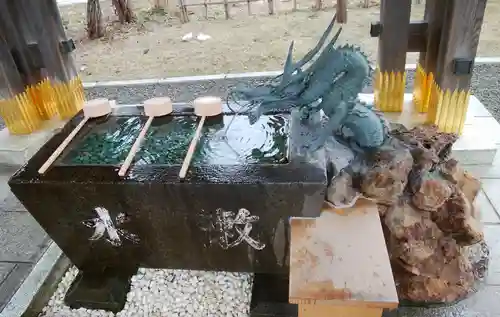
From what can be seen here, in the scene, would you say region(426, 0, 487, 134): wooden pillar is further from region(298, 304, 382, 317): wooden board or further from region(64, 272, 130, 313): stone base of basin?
region(64, 272, 130, 313): stone base of basin

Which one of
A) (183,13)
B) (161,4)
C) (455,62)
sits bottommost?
(183,13)

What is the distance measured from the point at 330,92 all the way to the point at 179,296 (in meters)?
1.34

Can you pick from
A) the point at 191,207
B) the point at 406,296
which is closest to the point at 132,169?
the point at 191,207

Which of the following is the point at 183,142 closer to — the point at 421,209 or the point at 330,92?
the point at 330,92

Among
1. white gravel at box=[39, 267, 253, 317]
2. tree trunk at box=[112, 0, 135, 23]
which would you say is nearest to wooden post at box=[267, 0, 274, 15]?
tree trunk at box=[112, 0, 135, 23]

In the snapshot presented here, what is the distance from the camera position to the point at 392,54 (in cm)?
322

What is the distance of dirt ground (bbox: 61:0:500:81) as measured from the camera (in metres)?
5.57

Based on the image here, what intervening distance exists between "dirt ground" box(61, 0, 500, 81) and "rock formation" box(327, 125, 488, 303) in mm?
3473

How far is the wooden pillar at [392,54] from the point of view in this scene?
305cm

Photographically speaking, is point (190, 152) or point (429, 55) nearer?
point (190, 152)

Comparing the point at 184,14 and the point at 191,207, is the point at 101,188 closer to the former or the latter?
Result: the point at 191,207

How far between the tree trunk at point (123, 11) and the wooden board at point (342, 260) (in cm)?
673

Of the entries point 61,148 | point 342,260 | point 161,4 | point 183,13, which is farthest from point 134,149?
point 161,4

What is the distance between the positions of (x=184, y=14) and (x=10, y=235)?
563cm
